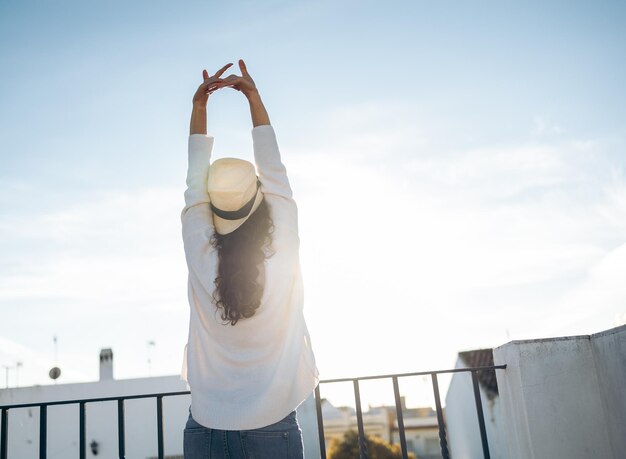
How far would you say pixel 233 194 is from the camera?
177 cm

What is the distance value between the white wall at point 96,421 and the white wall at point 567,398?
18.0m

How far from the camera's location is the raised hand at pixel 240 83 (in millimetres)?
2127

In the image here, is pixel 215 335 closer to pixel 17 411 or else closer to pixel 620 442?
pixel 620 442

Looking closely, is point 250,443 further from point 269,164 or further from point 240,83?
point 240,83

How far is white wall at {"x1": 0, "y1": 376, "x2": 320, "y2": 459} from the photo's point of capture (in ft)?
65.8

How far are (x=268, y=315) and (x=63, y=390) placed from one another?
71.2 feet

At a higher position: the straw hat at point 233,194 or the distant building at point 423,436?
the straw hat at point 233,194

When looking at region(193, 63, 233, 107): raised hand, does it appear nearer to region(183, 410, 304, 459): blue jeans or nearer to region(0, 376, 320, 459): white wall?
region(183, 410, 304, 459): blue jeans

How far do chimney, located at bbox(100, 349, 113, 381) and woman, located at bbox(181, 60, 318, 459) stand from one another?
71.0 ft

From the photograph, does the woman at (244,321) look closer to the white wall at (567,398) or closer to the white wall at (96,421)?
the white wall at (567,398)

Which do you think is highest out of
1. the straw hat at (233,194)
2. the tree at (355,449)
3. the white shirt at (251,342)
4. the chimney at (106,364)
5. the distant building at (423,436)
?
the chimney at (106,364)

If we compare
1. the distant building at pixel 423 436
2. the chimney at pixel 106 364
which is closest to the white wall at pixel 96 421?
the chimney at pixel 106 364

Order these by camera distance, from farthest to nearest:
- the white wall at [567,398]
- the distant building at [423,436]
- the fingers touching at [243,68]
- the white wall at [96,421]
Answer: the distant building at [423,436] → the white wall at [96,421] → the white wall at [567,398] → the fingers touching at [243,68]

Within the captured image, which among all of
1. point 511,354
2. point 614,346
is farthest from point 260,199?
point 614,346
